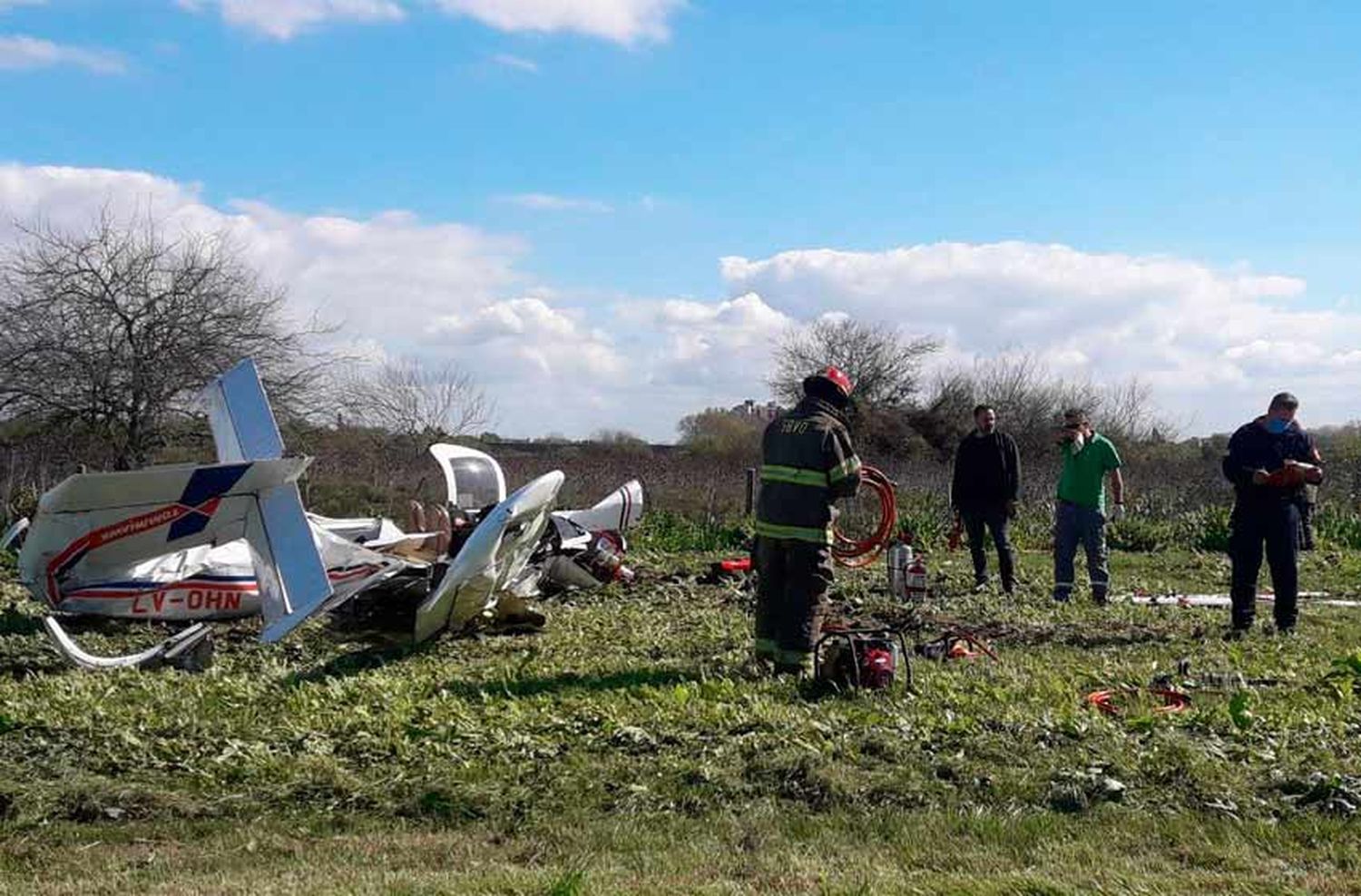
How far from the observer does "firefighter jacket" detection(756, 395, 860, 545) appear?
323 inches

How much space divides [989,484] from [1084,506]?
3.35 feet

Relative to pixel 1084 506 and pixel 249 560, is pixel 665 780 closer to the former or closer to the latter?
pixel 249 560

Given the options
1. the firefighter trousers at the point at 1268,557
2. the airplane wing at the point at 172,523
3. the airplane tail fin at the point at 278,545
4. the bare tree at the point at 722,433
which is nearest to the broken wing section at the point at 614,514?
the airplane tail fin at the point at 278,545

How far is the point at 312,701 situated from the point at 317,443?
18212 mm

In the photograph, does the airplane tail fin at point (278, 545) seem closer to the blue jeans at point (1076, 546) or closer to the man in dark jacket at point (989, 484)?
the man in dark jacket at point (989, 484)

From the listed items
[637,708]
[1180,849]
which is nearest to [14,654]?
[637,708]

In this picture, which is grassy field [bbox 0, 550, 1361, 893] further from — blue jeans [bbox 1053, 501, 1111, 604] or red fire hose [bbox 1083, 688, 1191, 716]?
blue jeans [bbox 1053, 501, 1111, 604]

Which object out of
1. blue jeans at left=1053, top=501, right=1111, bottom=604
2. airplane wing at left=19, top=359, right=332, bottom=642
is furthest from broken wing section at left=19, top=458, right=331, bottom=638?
blue jeans at left=1053, top=501, right=1111, bottom=604

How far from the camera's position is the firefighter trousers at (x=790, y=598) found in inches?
316

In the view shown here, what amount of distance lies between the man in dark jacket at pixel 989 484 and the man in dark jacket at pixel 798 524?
4.87 m

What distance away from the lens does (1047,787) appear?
213 inches

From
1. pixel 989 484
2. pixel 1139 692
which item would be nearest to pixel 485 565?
pixel 1139 692

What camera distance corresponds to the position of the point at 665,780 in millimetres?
5645

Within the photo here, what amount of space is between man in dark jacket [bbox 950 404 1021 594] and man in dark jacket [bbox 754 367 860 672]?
4.87 meters
